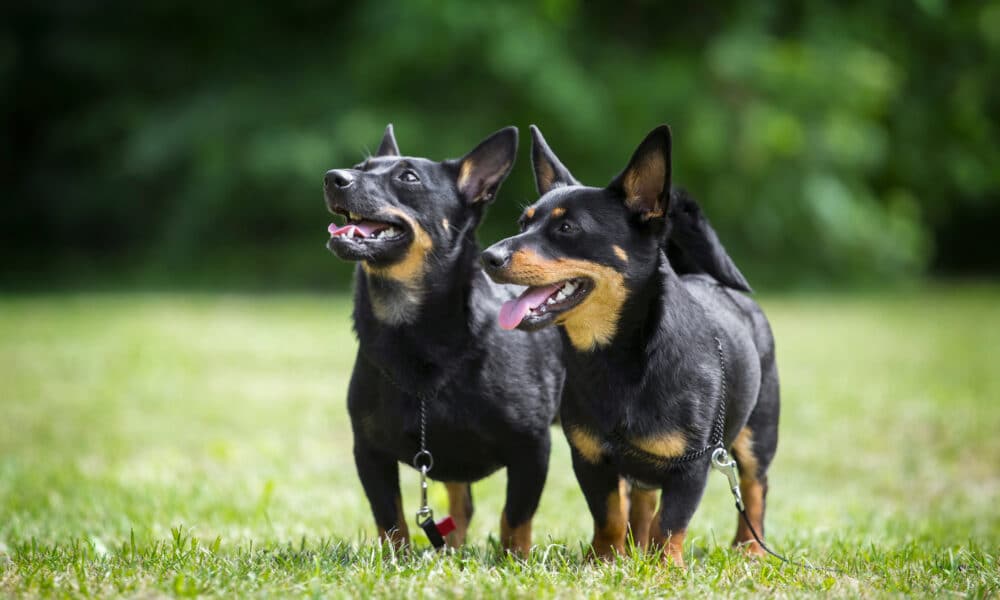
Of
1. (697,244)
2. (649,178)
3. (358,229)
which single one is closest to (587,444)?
(649,178)

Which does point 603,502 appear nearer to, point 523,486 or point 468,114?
point 523,486

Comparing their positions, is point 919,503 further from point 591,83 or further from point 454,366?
point 591,83

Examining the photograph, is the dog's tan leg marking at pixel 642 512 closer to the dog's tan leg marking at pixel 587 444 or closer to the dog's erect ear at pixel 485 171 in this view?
the dog's tan leg marking at pixel 587 444

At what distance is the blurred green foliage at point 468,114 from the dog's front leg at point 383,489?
14.0 m

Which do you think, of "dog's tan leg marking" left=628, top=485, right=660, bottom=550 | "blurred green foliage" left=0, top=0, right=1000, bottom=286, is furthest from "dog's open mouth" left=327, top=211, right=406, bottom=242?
"blurred green foliage" left=0, top=0, right=1000, bottom=286

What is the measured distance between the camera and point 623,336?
362 centimetres

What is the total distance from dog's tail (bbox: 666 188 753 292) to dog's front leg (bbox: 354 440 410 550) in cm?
150

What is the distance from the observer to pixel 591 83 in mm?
18906

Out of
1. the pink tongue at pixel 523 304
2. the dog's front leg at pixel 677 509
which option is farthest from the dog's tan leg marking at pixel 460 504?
the pink tongue at pixel 523 304

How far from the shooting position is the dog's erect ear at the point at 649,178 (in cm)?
355

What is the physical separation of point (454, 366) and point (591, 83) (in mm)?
15676

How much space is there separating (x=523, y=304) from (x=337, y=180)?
922 millimetres

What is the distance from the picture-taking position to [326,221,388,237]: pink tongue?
3.88m

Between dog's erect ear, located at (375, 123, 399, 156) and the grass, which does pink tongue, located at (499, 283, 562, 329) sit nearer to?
the grass
